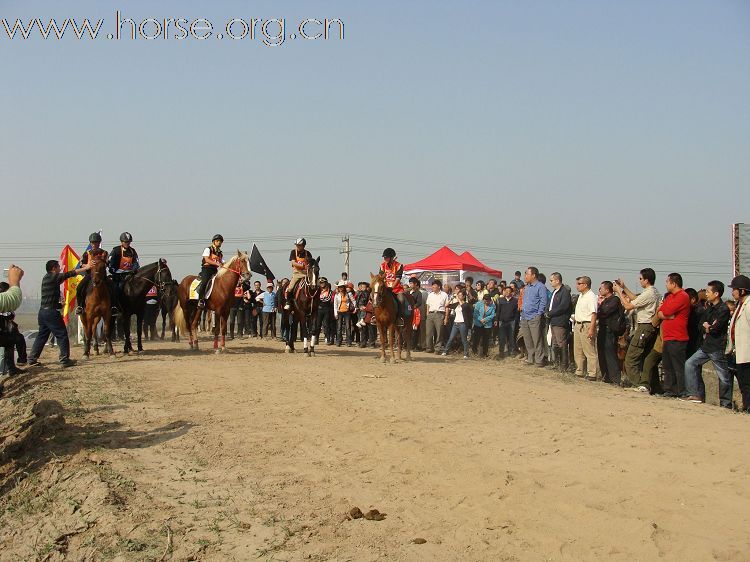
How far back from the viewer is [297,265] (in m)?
18.8

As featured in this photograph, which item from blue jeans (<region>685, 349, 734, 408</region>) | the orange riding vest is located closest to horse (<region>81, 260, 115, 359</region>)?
the orange riding vest

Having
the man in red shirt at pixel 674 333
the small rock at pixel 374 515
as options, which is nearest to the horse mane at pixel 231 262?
the man in red shirt at pixel 674 333

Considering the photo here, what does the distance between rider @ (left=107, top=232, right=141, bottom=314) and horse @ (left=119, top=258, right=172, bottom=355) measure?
4.5 inches

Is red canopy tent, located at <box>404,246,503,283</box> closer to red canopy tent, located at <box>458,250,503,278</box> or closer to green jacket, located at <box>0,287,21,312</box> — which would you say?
red canopy tent, located at <box>458,250,503,278</box>

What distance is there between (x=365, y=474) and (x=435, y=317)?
15.1 meters

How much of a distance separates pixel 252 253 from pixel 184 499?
1262cm

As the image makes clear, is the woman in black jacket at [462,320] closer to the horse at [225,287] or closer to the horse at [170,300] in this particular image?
the horse at [225,287]

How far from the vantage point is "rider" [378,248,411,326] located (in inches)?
706

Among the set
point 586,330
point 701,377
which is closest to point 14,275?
point 586,330

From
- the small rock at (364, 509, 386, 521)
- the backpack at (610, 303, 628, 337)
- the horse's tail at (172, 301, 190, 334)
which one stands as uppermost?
the backpack at (610, 303, 628, 337)

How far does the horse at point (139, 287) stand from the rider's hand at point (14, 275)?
4.48 m

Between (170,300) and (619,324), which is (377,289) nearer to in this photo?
(619,324)

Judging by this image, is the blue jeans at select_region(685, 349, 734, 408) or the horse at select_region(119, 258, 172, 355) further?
the horse at select_region(119, 258, 172, 355)

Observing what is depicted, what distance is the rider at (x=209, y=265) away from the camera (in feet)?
63.4
